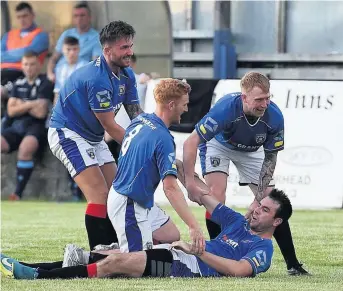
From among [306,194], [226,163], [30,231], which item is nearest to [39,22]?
[306,194]

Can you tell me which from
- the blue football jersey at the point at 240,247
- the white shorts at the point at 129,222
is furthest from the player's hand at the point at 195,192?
the white shorts at the point at 129,222

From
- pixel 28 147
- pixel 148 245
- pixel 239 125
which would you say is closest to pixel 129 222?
pixel 148 245

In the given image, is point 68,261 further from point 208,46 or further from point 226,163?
point 208,46

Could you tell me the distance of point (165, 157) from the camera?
25.1 feet

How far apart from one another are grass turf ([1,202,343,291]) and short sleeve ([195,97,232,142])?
1175 mm

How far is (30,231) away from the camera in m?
11.9

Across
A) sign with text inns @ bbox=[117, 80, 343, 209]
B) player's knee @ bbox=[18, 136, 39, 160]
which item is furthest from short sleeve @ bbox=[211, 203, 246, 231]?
player's knee @ bbox=[18, 136, 39, 160]

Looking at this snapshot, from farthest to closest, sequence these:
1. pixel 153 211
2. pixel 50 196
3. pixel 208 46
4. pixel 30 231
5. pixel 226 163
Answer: pixel 208 46
pixel 50 196
pixel 30 231
pixel 226 163
pixel 153 211

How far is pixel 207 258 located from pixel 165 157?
767 mm

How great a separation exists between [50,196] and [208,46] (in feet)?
14.3

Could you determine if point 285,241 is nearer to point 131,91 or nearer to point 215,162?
point 215,162

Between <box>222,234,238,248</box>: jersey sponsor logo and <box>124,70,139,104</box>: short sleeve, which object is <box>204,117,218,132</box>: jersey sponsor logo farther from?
<box>222,234,238,248</box>: jersey sponsor logo

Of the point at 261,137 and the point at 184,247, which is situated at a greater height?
the point at 261,137

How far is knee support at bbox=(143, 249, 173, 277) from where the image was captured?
775 centimetres
